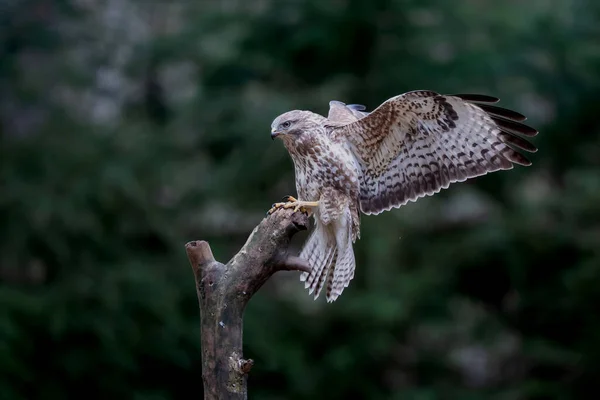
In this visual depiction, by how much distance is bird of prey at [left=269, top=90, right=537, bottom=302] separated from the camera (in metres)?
4.70

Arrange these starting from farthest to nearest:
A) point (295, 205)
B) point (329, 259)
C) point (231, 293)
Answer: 1. point (329, 259)
2. point (295, 205)
3. point (231, 293)

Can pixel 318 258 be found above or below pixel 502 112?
below

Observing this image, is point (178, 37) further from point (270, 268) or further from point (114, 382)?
point (270, 268)

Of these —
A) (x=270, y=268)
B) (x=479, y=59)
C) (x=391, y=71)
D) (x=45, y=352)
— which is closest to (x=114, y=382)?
(x=45, y=352)

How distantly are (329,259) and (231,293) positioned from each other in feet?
3.86

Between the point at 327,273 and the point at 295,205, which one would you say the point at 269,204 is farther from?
the point at 295,205

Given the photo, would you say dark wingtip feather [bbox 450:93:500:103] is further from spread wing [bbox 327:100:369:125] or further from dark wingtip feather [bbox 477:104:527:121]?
spread wing [bbox 327:100:369:125]

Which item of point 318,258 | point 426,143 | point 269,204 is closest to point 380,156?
point 426,143

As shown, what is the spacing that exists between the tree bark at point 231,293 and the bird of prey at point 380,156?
60 centimetres

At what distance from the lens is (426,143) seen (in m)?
4.88

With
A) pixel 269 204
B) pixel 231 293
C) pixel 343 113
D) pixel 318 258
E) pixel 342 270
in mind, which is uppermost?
pixel 269 204

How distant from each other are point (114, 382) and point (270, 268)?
518cm

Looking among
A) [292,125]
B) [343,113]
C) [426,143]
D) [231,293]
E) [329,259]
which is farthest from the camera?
[343,113]

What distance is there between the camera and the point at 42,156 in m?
8.62
